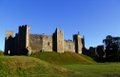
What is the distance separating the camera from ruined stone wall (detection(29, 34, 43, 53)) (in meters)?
87.8

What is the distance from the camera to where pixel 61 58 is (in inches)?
3282

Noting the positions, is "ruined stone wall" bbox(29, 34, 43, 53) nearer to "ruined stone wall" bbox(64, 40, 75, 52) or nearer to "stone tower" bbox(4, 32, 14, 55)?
"stone tower" bbox(4, 32, 14, 55)

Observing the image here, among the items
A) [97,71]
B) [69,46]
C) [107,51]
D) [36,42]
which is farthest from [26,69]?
[107,51]

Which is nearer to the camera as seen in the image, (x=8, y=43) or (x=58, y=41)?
(x=8, y=43)

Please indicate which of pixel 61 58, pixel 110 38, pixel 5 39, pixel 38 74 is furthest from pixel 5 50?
pixel 38 74

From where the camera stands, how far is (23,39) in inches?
3376

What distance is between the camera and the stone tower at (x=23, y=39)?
84.9 metres

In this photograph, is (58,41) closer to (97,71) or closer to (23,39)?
(23,39)

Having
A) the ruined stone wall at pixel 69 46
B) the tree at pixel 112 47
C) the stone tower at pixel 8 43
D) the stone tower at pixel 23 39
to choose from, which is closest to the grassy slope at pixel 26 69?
the stone tower at pixel 23 39

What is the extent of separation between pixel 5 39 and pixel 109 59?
138 feet

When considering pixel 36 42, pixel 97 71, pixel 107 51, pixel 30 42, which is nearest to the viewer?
pixel 97 71

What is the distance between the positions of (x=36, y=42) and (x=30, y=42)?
2.16 metres

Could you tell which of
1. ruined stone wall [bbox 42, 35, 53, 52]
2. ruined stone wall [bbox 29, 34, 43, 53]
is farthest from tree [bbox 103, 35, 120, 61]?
ruined stone wall [bbox 29, 34, 43, 53]

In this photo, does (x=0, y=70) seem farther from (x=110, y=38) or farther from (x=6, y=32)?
(x=110, y=38)
